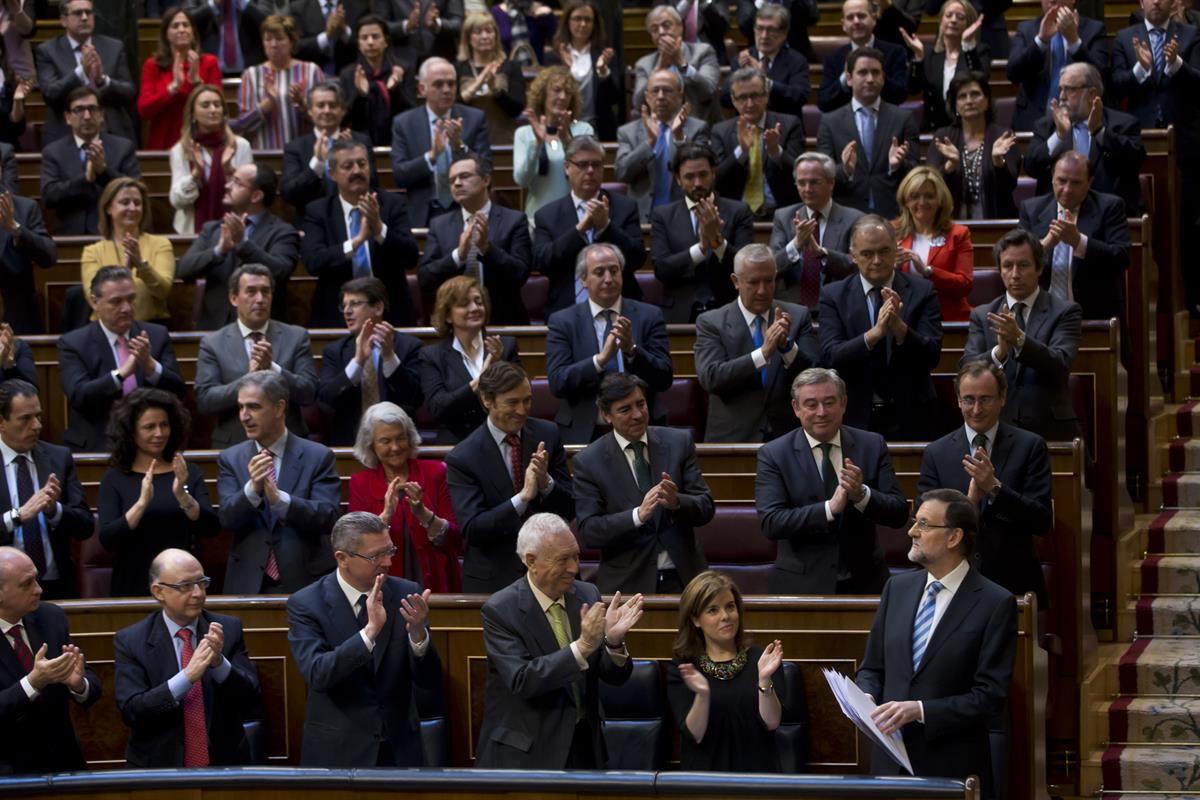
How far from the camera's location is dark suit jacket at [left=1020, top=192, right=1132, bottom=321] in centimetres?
629

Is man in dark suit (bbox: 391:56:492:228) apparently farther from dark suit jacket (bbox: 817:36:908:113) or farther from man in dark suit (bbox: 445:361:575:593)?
man in dark suit (bbox: 445:361:575:593)

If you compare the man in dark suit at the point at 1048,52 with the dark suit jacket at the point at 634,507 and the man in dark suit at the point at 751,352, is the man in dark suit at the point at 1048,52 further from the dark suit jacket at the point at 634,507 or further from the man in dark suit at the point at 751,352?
the dark suit jacket at the point at 634,507

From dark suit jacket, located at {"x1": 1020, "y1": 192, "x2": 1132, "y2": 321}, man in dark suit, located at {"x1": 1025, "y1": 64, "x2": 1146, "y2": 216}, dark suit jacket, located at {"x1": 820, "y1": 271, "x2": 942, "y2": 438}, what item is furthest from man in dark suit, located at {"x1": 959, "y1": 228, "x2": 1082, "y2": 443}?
man in dark suit, located at {"x1": 1025, "y1": 64, "x2": 1146, "y2": 216}

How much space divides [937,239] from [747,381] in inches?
36.7

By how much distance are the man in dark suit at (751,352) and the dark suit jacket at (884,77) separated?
1.98 meters

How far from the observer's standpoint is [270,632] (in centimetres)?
507

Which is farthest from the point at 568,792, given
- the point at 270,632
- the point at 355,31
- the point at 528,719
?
the point at 355,31

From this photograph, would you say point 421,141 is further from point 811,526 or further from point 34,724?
point 34,724

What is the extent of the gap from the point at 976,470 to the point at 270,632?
1815 mm

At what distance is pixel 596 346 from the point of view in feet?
19.5

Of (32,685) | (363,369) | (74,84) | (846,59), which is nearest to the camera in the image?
(32,685)

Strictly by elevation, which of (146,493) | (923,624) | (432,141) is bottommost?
(923,624)

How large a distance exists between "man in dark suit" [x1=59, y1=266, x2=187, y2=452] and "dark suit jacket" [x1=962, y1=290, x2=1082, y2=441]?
2.44 meters

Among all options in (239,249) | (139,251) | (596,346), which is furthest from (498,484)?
(139,251)
